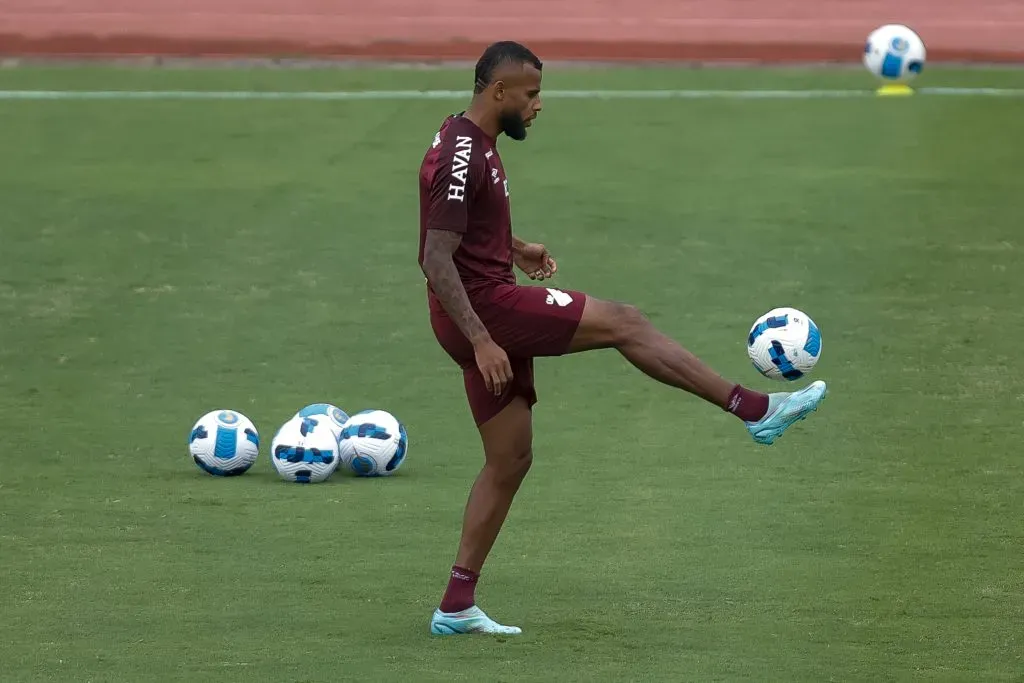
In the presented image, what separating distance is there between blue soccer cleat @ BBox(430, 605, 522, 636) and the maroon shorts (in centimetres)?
91

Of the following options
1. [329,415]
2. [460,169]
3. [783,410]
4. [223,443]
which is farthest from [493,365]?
[223,443]

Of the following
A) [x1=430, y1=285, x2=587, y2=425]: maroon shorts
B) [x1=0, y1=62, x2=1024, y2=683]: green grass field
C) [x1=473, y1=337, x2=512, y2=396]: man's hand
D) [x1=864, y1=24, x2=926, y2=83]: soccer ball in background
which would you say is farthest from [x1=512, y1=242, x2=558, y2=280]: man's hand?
[x1=864, y1=24, x2=926, y2=83]: soccer ball in background

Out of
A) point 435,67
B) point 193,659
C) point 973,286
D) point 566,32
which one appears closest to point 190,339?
point 973,286

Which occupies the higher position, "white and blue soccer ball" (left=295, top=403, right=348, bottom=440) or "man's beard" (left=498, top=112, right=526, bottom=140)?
"man's beard" (left=498, top=112, right=526, bottom=140)

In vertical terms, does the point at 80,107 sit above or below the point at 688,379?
below

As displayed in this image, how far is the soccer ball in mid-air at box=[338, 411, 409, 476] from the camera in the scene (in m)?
11.1

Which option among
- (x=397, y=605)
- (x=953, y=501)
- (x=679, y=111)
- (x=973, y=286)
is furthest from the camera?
(x=679, y=111)

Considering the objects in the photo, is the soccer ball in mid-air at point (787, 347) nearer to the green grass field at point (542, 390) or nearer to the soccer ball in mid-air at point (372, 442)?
the green grass field at point (542, 390)

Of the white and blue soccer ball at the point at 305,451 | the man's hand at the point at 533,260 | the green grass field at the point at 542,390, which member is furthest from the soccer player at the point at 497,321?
the white and blue soccer ball at the point at 305,451

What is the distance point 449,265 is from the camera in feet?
24.9

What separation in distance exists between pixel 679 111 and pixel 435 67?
4161 mm

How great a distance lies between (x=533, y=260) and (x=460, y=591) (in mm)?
1544

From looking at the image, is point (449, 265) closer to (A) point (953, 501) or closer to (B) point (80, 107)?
(A) point (953, 501)

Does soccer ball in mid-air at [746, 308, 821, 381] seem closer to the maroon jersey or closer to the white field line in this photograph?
the maroon jersey
